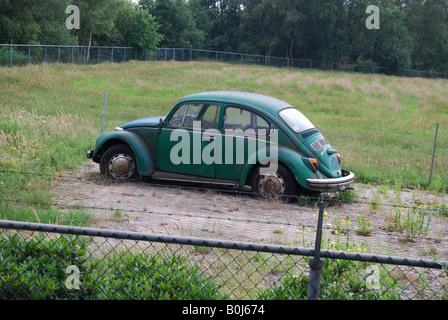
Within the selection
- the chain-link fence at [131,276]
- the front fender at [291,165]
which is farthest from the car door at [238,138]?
the chain-link fence at [131,276]

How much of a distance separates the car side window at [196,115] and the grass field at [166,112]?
2.43 metres

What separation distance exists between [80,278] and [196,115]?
5.74 meters

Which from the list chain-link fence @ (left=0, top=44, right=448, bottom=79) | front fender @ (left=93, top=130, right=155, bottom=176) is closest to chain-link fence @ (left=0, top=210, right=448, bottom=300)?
front fender @ (left=93, top=130, right=155, bottom=176)

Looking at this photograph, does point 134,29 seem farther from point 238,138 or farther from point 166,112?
point 238,138

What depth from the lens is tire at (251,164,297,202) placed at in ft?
28.9

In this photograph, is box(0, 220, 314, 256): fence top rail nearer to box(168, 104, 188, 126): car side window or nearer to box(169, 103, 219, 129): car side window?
box(169, 103, 219, 129): car side window

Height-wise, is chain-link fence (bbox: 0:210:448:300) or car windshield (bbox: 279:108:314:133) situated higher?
car windshield (bbox: 279:108:314:133)

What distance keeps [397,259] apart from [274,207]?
5082 millimetres

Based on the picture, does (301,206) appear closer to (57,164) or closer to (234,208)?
(234,208)

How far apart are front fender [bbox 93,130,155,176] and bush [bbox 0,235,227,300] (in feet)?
17.1

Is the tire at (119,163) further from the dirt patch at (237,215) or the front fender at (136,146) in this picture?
the dirt patch at (237,215)

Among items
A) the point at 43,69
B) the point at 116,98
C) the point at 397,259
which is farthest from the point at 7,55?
the point at 397,259

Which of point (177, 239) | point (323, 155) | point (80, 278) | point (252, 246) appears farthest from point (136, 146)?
point (252, 246)

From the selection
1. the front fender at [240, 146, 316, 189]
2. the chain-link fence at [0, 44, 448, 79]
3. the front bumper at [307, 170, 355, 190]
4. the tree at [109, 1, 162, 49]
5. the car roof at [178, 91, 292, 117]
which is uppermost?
the tree at [109, 1, 162, 49]
